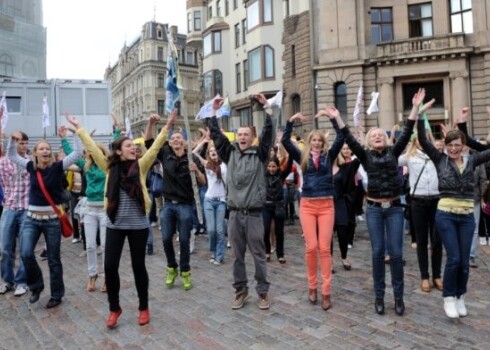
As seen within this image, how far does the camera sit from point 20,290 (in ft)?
21.9

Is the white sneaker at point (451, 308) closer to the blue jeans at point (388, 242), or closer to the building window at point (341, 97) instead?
the blue jeans at point (388, 242)

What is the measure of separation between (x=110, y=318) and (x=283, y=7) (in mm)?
32127

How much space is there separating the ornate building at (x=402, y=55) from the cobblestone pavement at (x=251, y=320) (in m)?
21.8

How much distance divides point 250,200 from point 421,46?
24875 mm

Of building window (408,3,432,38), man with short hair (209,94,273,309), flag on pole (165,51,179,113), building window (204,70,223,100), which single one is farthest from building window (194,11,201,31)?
man with short hair (209,94,273,309)

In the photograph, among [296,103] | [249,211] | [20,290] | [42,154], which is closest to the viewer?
[249,211]

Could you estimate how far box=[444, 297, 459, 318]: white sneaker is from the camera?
5204mm

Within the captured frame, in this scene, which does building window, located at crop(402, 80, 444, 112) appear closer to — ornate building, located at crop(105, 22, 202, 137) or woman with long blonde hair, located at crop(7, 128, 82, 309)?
woman with long blonde hair, located at crop(7, 128, 82, 309)

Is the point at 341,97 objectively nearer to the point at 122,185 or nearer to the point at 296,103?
the point at 296,103

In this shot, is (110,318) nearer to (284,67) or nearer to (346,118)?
(346,118)

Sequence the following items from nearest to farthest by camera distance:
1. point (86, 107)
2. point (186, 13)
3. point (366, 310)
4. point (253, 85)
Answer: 1. point (366, 310)
2. point (86, 107)
3. point (253, 85)
4. point (186, 13)

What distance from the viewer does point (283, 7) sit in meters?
34.1

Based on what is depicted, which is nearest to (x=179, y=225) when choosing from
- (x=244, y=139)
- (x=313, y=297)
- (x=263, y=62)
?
(x=244, y=139)

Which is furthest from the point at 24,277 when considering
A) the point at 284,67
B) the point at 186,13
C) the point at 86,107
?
the point at 186,13
